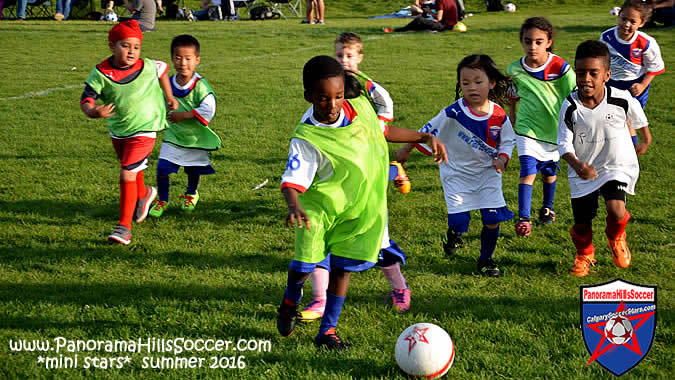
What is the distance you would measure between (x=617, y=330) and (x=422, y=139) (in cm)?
153

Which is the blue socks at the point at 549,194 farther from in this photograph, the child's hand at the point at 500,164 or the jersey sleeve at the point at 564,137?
the child's hand at the point at 500,164

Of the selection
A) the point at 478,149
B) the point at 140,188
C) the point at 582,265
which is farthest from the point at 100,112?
the point at 582,265

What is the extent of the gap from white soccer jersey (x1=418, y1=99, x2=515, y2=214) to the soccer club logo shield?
4.68 ft

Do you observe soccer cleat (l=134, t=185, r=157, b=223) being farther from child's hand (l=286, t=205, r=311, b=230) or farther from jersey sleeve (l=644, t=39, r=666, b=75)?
jersey sleeve (l=644, t=39, r=666, b=75)

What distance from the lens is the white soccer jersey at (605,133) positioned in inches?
193

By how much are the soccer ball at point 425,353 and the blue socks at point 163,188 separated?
3.80 metres

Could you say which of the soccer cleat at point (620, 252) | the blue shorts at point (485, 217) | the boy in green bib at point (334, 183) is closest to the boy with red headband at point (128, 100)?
the boy in green bib at point (334, 183)

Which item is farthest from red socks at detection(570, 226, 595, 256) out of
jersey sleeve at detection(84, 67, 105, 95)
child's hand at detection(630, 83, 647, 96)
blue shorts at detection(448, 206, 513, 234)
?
jersey sleeve at detection(84, 67, 105, 95)

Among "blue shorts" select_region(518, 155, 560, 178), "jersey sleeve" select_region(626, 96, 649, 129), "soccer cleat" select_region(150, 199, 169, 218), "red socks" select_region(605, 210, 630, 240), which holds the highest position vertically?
→ "jersey sleeve" select_region(626, 96, 649, 129)

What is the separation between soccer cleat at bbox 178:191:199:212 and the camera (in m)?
6.66

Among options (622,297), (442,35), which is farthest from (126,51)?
(442,35)

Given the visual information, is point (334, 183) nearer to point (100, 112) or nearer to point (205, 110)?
point (100, 112)

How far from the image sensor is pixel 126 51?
18.6 ft

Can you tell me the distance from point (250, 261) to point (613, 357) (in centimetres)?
281
